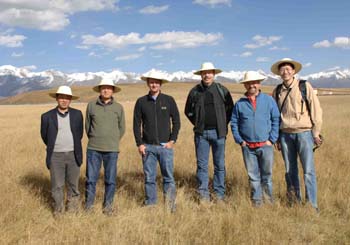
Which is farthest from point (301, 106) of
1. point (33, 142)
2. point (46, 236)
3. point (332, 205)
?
point (33, 142)

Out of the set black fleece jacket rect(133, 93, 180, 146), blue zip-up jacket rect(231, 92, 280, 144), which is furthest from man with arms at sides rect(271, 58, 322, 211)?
black fleece jacket rect(133, 93, 180, 146)

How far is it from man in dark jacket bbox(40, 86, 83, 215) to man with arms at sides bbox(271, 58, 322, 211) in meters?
3.39

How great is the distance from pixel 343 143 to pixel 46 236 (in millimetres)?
9657

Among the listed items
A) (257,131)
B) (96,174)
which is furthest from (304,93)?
(96,174)

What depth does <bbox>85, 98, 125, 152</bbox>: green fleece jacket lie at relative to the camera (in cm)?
607

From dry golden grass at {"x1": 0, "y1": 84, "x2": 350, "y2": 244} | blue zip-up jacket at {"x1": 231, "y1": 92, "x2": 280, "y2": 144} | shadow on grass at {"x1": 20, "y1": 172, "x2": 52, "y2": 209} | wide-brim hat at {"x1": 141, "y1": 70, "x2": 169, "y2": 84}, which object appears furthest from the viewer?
shadow on grass at {"x1": 20, "y1": 172, "x2": 52, "y2": 209}

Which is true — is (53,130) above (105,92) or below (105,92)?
below

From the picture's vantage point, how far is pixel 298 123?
5.84 meters

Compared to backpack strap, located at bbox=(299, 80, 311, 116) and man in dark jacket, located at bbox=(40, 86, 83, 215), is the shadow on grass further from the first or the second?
backpack strap, located at bbox=(299, 80, 311, 116)

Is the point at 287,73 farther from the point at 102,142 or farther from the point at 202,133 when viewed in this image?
the point at 102,142

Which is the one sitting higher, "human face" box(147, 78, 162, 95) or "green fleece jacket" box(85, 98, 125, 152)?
"human face" box(147, 78, 162, 95)

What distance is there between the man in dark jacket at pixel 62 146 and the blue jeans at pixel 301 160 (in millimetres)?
3410

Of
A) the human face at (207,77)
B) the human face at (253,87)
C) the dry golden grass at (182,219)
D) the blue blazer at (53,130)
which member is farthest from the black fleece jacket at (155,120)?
the human face at (253,87)

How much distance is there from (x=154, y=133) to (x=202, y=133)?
0.88 m
